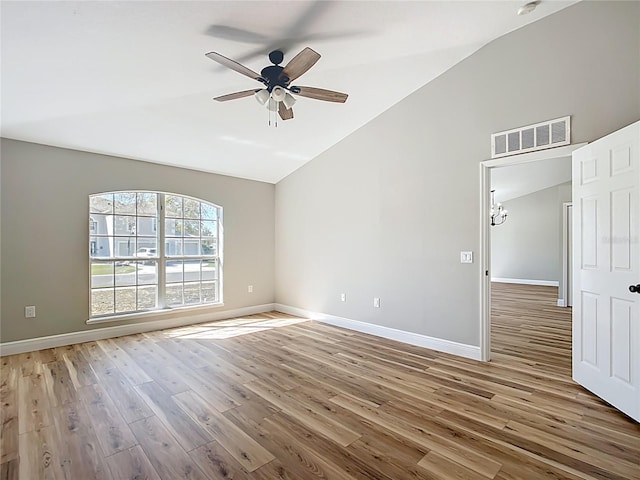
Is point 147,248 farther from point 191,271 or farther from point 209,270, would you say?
point 209,270

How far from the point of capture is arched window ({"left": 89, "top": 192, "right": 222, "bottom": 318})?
4.48 meters

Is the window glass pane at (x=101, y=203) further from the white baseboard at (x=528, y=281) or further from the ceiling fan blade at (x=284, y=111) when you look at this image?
the white baseboard at (x=528, y=281)

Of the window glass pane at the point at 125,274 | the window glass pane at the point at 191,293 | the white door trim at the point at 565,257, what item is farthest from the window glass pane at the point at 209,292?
the white door trim at the point at 565,257

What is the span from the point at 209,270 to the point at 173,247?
736 millimetres

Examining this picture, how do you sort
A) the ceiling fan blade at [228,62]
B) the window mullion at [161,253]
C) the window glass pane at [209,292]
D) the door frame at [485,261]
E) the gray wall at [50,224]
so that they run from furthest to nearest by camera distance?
the window glass pane at [209,292] → the window mullion at [161,253] → the gray wall at [50,224] → the door frame at [485,261] → the ceiling fan blade at [228,62]

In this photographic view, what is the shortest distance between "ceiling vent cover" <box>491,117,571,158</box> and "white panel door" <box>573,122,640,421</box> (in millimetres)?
266

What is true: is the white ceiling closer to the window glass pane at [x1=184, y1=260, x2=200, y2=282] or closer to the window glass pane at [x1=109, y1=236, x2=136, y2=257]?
the window glass pane at [x1=109, y1=236, x2=136, y2=257]

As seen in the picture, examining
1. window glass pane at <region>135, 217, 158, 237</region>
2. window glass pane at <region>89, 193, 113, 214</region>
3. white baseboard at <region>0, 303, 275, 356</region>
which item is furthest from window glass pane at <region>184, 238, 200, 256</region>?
window glass pane at <region>89, 193, 113, 214</region>

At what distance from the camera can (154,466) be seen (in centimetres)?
186

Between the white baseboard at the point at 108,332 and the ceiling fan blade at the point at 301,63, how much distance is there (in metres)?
4.07

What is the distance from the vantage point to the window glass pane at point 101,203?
438 centimetres

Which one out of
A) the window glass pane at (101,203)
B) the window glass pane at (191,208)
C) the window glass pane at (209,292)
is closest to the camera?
the window glass pane at (101,203)

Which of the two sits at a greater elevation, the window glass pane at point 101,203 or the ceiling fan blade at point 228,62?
the ceiling fan blade at point 228,62

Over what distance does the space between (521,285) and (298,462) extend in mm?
10603
